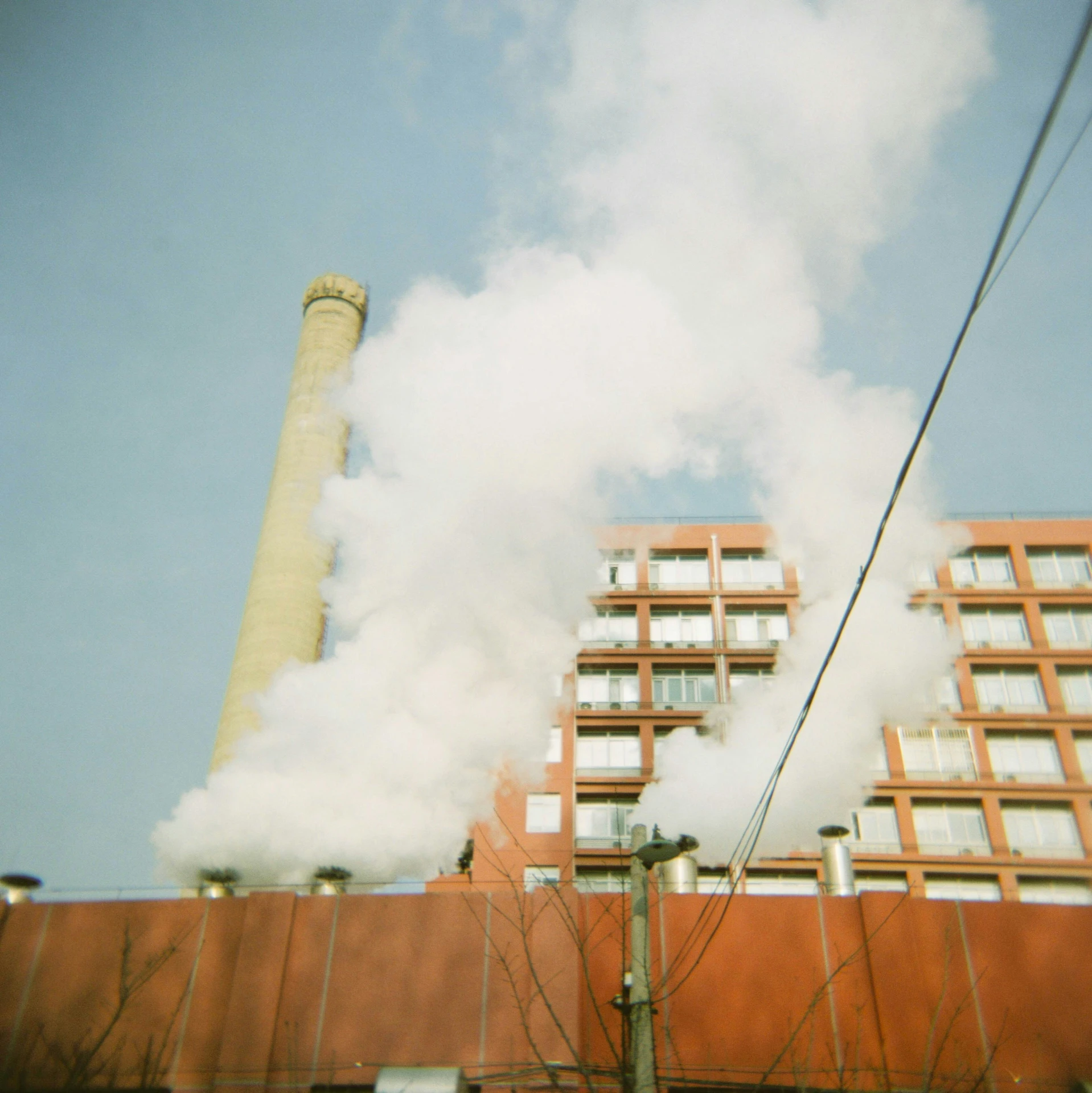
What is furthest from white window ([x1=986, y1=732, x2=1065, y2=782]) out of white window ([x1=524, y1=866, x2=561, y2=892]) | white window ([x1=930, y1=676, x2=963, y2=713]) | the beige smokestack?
the beige smokestack

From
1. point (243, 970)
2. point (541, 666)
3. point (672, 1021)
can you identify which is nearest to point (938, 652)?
point (541, 666)

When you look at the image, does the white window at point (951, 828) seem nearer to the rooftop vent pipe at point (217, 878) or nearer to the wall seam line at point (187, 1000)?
the rooftop vent pipe at point (217, 878)

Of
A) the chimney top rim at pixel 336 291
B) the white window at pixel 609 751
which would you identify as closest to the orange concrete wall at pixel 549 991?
the white window at pixel 609 751

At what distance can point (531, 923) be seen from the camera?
48.7 ft

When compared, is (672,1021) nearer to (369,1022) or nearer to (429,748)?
(369,1022)

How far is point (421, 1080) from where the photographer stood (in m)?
13.3

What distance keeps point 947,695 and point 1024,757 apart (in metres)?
2.98

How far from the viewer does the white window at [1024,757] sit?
2836cm

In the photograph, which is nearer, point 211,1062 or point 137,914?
point 211,1062

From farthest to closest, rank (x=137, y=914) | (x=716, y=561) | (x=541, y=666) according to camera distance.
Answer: (x=716, y=561)
(x=541, y=666)
(x=137, y=914)

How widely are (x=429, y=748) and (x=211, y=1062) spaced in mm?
10156

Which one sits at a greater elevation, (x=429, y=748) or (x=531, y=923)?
(x=429, y=748)

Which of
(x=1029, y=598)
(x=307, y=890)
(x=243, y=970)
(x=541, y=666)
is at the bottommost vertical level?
(x=243, y=970)

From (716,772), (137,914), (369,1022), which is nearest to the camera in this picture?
(369,1022)
